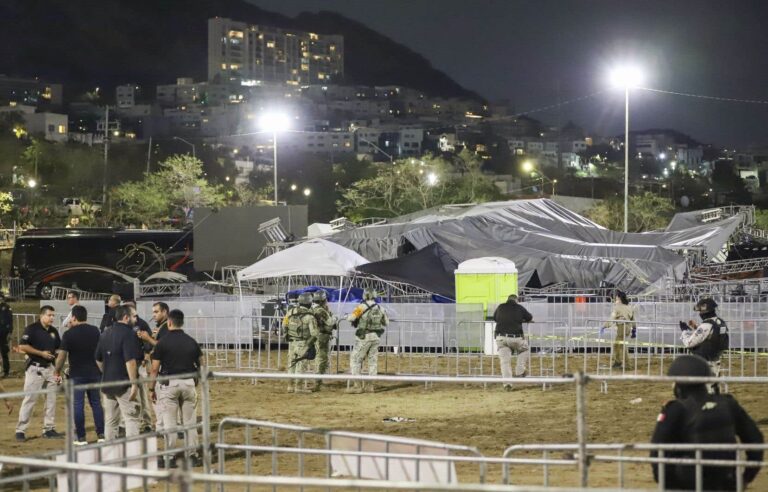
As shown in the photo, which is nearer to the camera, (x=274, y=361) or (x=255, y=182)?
(x=274, y=361)

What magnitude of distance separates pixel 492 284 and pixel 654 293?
18.9ft

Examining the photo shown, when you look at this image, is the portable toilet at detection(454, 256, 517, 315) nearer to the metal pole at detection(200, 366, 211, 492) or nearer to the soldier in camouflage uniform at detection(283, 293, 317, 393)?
the soldier in camouflage uniform at detection(283, 293, 317, 393)

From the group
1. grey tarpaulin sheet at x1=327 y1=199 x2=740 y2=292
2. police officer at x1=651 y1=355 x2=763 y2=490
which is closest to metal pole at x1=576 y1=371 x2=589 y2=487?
police officer at x1=651 y1=355 x2=763 y2=490

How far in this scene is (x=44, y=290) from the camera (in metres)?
41.9

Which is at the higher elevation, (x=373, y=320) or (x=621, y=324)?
(x=373, y=320)

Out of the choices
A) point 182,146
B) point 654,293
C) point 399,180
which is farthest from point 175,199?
point 182,146

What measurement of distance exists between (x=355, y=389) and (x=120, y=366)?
7079mm

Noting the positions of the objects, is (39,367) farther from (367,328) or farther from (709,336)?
(709,336)

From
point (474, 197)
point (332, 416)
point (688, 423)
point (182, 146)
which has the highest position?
point (182, 146)

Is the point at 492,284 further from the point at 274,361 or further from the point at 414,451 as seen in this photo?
the point at 414,451

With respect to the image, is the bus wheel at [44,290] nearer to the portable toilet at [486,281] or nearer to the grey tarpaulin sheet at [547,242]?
the grey tarpaulin sheet at [547,242]

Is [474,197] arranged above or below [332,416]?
above

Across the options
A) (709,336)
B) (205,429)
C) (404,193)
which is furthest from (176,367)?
(404,193)

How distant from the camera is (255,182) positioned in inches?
5315
